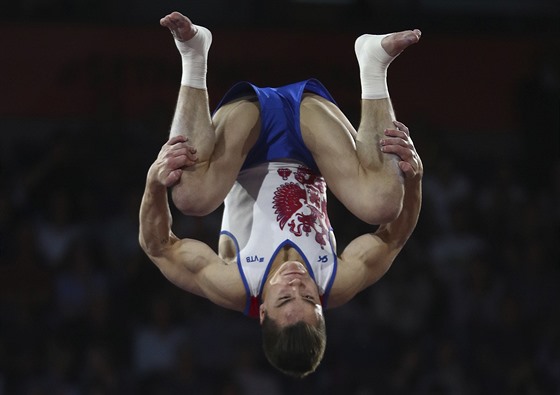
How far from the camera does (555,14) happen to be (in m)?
8.71

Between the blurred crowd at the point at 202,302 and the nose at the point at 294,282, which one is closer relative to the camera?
the nose at the point at 294,282

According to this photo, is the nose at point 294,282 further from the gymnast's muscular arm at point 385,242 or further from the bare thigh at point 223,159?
the bare thigh at point 223,159

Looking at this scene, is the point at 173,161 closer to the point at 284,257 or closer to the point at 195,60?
the point at 195,60

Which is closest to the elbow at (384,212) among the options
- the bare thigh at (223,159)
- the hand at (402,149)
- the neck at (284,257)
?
the hand at (402,149)

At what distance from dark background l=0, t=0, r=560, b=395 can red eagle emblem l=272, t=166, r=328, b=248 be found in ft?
8.73

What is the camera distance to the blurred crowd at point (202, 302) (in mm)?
6906

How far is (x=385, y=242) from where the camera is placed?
14.5ft

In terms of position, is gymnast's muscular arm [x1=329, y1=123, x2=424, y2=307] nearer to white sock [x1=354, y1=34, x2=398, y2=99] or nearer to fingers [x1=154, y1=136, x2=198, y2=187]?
white sock [x1=354, y1=34, x2=398, y2=99]

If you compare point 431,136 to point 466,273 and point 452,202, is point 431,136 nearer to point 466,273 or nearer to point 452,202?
point 452,202

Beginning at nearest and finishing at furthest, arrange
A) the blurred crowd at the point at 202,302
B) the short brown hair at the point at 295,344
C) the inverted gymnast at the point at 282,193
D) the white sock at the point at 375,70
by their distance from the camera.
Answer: the short brown hair at the point at 295,344, the inverted gymnast at the point at 282,193, the white sock at the point at 375,70, the blurred crowd at the point at 202,302

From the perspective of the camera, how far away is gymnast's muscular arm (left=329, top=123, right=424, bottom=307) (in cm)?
420

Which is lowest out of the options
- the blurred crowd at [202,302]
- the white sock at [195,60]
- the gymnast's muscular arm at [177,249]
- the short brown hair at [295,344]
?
the blurred crowd at [202,302]

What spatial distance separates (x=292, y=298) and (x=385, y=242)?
645 millimetres

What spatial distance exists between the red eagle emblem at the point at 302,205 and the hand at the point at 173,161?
0.46 meters
